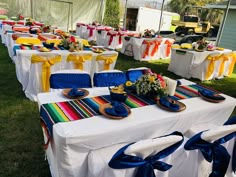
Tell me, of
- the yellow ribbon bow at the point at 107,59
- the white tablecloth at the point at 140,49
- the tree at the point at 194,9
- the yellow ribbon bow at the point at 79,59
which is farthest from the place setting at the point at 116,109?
the tree at the point at 194,9

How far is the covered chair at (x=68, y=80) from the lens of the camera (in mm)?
2252

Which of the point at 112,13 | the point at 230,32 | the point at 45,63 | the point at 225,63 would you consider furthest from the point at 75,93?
the point at 112,13

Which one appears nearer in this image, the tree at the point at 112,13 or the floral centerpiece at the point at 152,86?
the floral centerpiece at the point at 152,86

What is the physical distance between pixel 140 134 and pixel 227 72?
16.2 feet

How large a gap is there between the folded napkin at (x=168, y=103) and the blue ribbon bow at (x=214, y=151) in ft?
1.08

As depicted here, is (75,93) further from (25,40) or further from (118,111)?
(25,40)

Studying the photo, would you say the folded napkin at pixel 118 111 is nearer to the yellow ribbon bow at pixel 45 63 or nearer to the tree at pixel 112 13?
the yellow ribbon bow at pixel 45 63

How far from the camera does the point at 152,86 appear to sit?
191 centimetres

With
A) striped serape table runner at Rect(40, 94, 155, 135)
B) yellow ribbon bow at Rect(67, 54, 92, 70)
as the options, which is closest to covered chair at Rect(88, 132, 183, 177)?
striped serape table runner at Rect(40, 94, 155, 135)

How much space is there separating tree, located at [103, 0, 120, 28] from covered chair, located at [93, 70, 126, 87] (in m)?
10.9

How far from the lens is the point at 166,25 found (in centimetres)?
1547

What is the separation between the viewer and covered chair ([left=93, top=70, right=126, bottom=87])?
236 cm

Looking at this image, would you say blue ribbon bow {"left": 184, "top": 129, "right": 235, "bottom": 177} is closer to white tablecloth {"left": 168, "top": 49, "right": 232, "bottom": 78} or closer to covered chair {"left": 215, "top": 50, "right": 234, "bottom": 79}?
white tablecloth {"left": 168, "top": 49, "right": 232, "bottom": 78}

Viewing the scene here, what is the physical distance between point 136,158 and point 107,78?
1.28m
